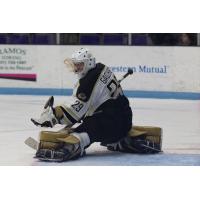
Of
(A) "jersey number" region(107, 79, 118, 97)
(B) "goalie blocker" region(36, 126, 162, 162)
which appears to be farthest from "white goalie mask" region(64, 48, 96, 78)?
(B) "goalie blocker" region(36, 126, 162, 162)

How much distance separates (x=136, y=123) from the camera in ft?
20.3

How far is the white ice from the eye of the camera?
4344 millimetres

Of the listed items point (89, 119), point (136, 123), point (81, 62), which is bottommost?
point (136, 123)

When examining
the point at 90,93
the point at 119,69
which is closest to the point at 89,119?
the point at 90,93

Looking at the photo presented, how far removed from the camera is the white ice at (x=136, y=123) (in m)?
4.34

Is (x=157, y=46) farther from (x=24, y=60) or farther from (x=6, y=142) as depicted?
(x=6, y=142)

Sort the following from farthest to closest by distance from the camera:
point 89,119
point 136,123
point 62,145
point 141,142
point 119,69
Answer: point 119,69
point 136,123
point 141,142
point 89,119
point 62,145

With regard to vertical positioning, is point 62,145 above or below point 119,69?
below

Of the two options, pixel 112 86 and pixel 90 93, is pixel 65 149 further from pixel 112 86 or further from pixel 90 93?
pixel 112 86

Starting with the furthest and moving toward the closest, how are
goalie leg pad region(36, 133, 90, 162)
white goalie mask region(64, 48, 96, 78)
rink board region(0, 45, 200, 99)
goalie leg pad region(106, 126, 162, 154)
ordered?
rink board region(0, 45, 200, 99)
goalie leg pad region(106, 126, 162, 154)
white goalie mask region(64, 48, 96, 78)
goalie leg pad region(36, 133, 90, 162)

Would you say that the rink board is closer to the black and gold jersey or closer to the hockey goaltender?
the hockey goaltender

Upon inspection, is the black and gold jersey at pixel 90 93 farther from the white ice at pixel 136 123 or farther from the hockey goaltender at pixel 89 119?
the white ice at pixel 136 123

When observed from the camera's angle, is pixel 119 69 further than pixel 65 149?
Yes

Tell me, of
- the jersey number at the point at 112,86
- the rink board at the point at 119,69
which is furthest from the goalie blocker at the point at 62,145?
the rink board at the point at 119,69
